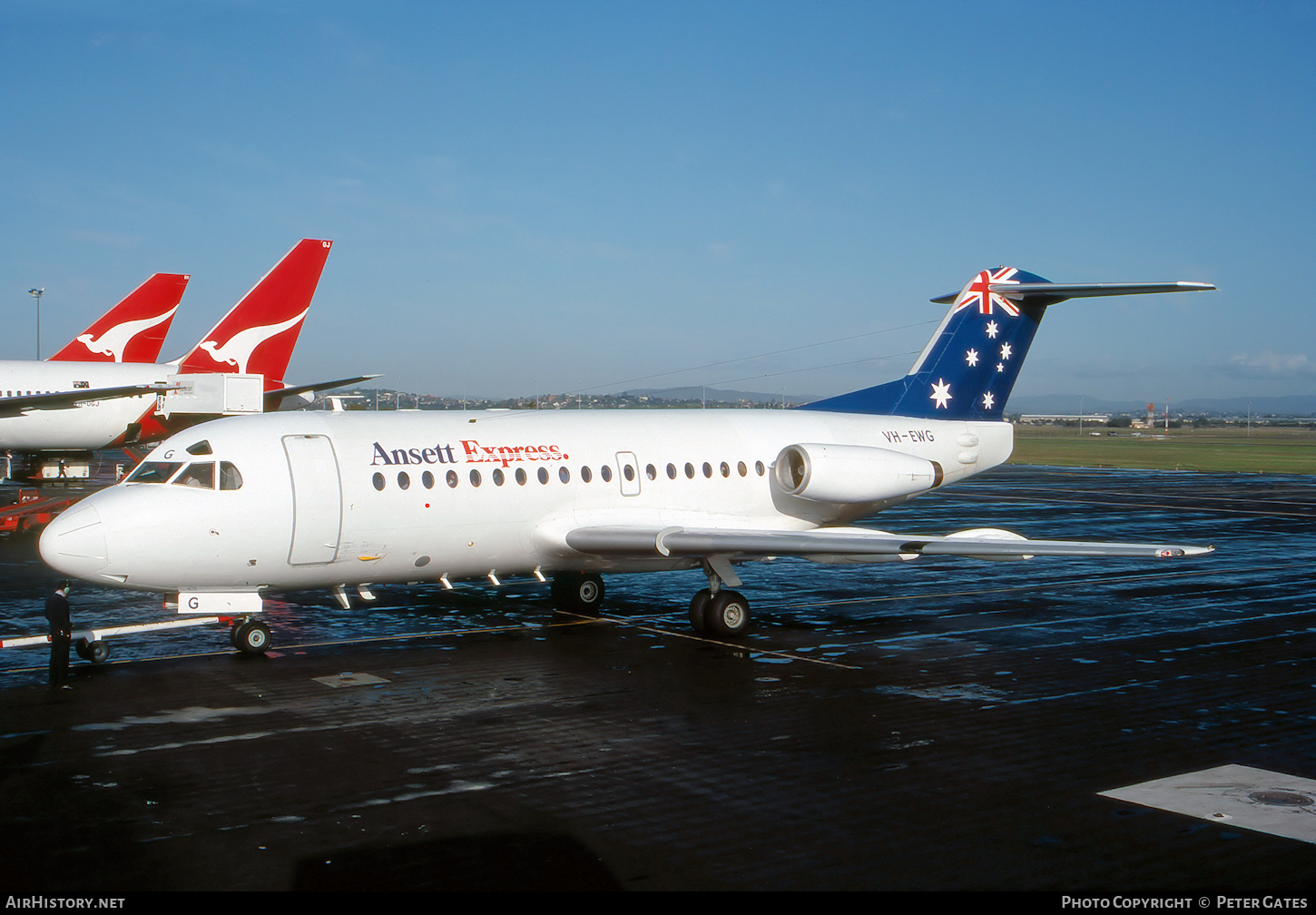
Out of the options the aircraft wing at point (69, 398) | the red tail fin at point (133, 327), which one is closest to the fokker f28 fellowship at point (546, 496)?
the aircraft wing at point (69, 398)

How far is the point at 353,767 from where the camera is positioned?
10.6 meters

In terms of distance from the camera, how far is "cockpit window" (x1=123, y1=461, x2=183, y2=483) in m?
15.0

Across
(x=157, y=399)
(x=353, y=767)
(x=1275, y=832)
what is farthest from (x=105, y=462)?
(x=1275, y=832)

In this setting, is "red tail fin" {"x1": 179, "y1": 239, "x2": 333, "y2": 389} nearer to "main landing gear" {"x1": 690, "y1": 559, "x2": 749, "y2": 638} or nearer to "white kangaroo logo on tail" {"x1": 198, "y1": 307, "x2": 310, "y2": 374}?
"white kangaroo logo on tail" {"x1": 198, "y1": 307, "x2": 310, "y2": 374}

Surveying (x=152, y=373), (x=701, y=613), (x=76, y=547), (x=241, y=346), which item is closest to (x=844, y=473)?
(x=701, y=613)

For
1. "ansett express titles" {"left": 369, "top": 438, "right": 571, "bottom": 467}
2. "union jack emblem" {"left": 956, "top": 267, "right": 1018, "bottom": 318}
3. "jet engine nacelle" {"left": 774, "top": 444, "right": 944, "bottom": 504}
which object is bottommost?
"jet engine nacelle" {"left": 774, "top": 444, "right": 944, "bottom": 504}

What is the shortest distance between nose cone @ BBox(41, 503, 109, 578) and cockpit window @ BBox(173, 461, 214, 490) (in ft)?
3.91

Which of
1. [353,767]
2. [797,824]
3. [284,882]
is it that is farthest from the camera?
[353,767]

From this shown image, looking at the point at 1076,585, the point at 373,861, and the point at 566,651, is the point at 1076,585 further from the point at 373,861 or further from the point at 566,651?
the point at 373,861

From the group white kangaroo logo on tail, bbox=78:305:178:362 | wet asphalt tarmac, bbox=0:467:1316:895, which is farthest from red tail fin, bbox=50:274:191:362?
wet asphalt tarmac, bbox=0:467:1316:895

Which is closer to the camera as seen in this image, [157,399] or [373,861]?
[373,861]

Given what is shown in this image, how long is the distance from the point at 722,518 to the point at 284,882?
1189cm

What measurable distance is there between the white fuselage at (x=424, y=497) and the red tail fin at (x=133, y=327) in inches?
1219

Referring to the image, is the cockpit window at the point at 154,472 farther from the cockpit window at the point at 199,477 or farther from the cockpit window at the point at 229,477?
the cockpit window at the point at 229,477
